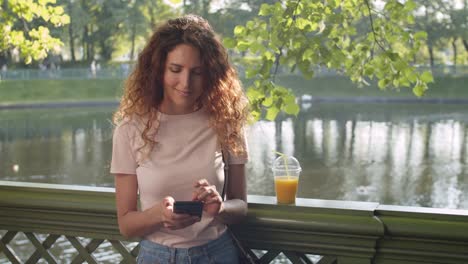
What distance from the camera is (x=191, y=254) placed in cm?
148

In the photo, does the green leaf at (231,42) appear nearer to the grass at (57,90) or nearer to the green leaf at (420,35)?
the green leaf at (420,35)

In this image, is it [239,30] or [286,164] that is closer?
[286,164]

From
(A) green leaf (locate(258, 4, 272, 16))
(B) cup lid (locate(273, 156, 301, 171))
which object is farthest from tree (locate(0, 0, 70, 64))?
(B) cup lid (locate(273, 156, 301, 171))

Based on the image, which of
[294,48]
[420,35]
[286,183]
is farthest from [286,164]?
[420,35]

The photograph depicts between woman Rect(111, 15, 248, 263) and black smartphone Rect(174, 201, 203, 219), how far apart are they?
0.09 m

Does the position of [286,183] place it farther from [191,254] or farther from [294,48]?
[294,48]

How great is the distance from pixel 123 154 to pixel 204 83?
10.1 inches

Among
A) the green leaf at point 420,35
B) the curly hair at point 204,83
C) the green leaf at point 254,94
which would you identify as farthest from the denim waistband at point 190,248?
the green leaf at point 420,35

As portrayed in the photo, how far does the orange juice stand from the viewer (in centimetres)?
172

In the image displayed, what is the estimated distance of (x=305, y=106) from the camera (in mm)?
29641

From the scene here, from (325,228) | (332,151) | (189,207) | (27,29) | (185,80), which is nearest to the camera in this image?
(189,207)

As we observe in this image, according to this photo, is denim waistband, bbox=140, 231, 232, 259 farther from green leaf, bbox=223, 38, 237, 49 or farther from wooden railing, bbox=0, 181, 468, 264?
green leaf, bbox=223, 38, 237, 49

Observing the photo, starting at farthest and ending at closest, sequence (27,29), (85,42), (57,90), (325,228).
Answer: (85,42) → (57,90) → (27,29) → (325,228)

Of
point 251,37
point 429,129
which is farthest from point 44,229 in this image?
point 429,129
